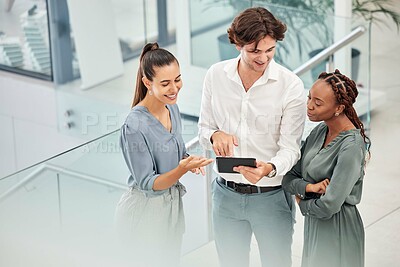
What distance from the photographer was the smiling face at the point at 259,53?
12.3 ft

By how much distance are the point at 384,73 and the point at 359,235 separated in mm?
4027

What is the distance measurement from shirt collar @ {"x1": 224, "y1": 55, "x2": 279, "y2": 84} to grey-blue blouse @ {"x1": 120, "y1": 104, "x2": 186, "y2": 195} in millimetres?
298

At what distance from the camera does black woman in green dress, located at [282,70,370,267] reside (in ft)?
12.5

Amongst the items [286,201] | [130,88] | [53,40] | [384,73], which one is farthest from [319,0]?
[286,201]

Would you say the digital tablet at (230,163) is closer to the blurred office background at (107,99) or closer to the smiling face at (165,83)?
the smiling face at (165,83)

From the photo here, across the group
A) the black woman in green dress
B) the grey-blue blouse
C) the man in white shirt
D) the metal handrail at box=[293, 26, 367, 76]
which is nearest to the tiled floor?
the man in white shirt

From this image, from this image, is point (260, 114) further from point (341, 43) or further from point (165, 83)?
point (341, 43)

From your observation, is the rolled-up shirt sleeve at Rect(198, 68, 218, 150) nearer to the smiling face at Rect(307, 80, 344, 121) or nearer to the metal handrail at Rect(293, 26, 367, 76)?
the smiling face at Rect(307, 80, 344, 121)

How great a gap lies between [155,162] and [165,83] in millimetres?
320

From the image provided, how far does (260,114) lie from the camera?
3904mm

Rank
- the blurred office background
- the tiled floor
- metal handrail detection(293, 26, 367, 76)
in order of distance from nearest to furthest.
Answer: the blurred office background
the tiled floor
metal handrail detection(293, 26, 367, 76)

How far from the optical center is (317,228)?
4031 mm

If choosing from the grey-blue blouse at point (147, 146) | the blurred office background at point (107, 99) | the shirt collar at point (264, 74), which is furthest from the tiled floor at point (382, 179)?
the shirt collar at point (264, 74)

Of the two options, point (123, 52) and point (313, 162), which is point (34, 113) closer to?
point (123, 52)
